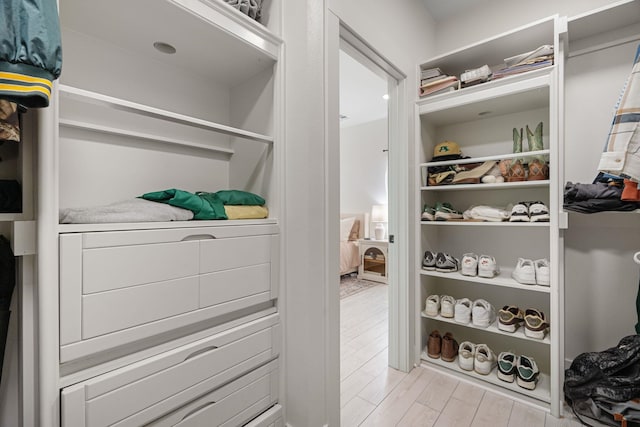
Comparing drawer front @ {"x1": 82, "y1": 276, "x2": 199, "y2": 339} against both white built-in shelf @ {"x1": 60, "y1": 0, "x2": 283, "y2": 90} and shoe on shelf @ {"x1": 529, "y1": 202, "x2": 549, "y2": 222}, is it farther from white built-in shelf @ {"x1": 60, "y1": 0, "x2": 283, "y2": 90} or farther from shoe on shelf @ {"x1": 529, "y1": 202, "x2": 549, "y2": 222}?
shoe on shelf @ {"x1": 529, "y1": 202, "x2": 549, "y2": 222}

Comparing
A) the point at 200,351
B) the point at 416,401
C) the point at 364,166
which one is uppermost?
the point at 364,166

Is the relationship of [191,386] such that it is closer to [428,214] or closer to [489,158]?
[428,214]

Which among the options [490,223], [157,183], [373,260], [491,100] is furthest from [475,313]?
[373,260]

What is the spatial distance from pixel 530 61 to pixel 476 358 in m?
1.82

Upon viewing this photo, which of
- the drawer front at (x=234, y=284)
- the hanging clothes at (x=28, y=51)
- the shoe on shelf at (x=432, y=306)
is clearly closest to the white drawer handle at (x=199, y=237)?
the drawer front at (x=234, y=284)

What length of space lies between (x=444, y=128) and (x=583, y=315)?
1547 millimetres

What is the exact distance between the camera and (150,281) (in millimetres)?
931

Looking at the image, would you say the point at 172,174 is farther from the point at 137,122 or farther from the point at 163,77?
the point at 163,77

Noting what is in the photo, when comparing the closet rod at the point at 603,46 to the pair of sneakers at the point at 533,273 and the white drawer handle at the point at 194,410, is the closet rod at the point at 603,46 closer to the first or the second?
the pair of sneakers at the point at 533,273

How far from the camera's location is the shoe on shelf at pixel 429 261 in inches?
78.6

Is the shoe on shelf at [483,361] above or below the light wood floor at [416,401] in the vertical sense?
above

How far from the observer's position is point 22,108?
702 mm

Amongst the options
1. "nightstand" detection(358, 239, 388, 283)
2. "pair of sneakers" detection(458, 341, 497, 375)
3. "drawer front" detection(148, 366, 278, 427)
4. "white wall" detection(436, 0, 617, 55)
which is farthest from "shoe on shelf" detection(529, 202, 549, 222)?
"nightstand" detection(358, 239, 388, 283)

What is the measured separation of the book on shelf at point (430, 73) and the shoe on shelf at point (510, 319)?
1638 millimetres
